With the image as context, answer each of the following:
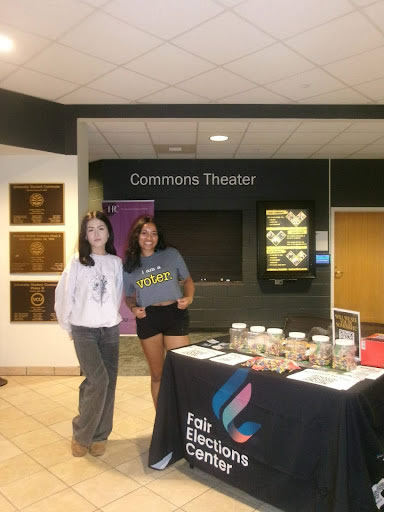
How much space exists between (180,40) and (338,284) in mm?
4999

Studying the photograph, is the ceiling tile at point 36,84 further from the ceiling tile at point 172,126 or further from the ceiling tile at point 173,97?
the ceiling tile at point 172,126

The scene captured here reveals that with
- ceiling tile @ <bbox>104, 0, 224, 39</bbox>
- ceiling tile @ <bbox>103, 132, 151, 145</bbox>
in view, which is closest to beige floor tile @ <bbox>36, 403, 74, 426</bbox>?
ceiling tile @ <bbox>104, 0, 224, 39</bbox>

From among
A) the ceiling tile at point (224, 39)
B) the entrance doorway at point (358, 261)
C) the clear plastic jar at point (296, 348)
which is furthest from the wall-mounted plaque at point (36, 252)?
the entrance doorway at point (358, 261)

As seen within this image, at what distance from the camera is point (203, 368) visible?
227 centimetres

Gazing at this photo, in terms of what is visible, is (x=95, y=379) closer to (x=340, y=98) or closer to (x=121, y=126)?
(x=121, y=126)

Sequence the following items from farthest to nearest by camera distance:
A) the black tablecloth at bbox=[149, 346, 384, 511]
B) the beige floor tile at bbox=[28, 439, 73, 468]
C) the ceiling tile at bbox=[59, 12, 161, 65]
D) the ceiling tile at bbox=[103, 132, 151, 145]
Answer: the ceiling tile at bbox=[103, 132, 151, 145]
the ceiling tile at bbox=[59, 12, 161, 65]
the beige floor tile at bbox=[28, 439, 73, 468]
the black tablecloth at bbox=[149, 346, 384, 511]

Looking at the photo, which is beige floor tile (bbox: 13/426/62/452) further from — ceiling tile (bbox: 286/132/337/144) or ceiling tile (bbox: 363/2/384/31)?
ceiling tile (bbox: 286/132/337/144)

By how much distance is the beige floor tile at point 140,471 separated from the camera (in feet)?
7.94

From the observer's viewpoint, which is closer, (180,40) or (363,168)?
(180,40)

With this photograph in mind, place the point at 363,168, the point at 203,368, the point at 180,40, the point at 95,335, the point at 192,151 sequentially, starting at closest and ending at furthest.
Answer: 1. the point at 203,368
2. the point at 95,335
3. the point at 180,40
4. the point at 192,151
5. the point at 363,168

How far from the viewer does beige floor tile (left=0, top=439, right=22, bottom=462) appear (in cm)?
271

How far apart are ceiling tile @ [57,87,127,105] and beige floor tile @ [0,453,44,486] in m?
3.26
